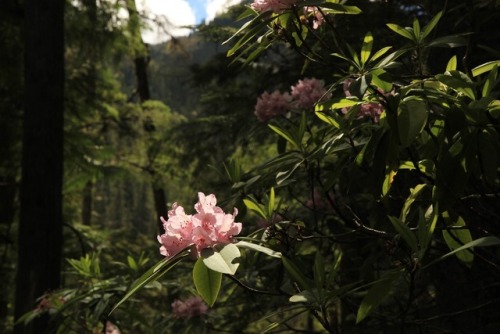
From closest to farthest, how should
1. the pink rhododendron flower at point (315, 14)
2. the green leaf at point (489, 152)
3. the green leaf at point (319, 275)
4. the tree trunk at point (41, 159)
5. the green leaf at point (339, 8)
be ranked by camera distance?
the green leaf at point (489, 152)
the green leaf at point (319, 275)
the green leaf at point (339, 8)
the pink rhododendron flower at point (315, 14)
the tree trunk at point (41, 159)

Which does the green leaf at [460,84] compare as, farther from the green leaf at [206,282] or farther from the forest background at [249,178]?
the green leaf at [206,282]

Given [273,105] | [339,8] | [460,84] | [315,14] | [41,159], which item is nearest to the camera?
[460,84]

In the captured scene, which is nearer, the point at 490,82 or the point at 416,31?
the point at 490,82

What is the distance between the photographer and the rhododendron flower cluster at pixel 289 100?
2613 millimetres

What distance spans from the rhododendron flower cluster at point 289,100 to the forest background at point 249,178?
125 millimetres

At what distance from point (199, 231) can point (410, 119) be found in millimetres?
594

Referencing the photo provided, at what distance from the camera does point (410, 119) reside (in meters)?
1.24

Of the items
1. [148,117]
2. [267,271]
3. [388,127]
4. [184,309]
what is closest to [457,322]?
[267,271]

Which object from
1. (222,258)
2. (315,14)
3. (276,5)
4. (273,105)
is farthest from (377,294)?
(273,105)

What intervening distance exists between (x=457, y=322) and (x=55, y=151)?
3.47 metres

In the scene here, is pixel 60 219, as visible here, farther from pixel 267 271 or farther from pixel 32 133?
pixel 267 271

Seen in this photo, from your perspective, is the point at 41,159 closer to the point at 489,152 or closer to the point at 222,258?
the point at 222,258

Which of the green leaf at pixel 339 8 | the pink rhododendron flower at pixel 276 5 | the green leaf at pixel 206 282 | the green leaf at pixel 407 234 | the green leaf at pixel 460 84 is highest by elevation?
the pink rhododendron flower at pixel 276 5

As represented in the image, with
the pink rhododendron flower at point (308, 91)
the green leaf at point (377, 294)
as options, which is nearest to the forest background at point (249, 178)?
the green leaf at point (377, 294)
